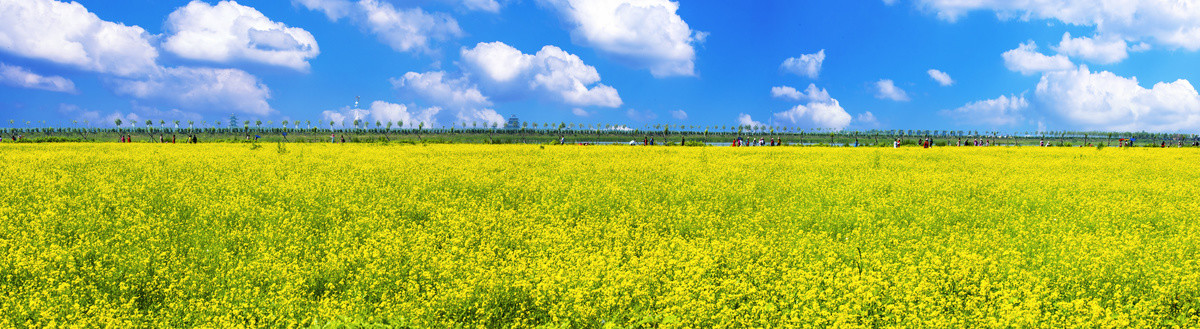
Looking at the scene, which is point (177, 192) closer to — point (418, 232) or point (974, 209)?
point (418, 232)

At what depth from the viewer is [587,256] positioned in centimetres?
751

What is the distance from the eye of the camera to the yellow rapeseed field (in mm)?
5723

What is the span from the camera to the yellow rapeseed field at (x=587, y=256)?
5723 mm

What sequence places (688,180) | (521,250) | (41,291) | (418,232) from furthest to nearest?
(688,180), (418,232), (521,250), (41,291)

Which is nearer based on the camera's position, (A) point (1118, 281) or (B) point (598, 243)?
(A) point (1118, 281)

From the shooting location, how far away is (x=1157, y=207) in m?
12.4

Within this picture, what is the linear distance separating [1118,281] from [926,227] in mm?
3035

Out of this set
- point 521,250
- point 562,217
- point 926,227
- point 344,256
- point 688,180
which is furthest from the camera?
point 688,180

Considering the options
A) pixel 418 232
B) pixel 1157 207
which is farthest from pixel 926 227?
pixel 418 232

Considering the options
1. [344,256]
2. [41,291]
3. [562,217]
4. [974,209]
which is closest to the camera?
[41,291]

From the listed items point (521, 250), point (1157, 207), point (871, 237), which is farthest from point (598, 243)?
point (1157, 207)

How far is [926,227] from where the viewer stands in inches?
390

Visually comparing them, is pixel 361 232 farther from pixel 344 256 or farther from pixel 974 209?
pixel 974 209

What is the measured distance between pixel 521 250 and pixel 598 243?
1.10 metres
